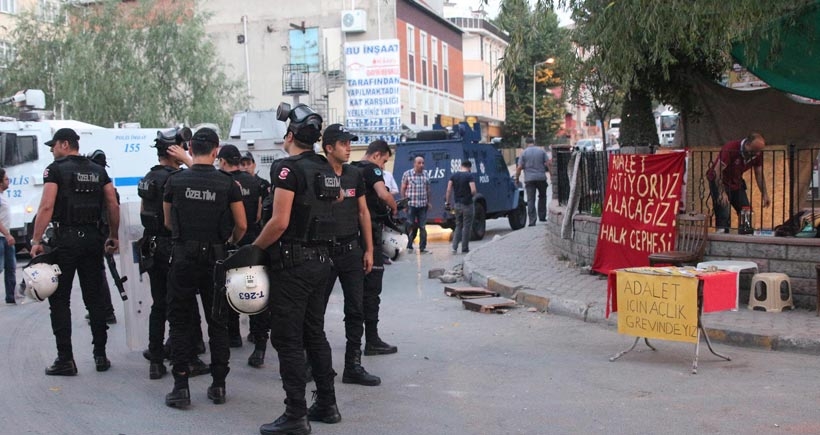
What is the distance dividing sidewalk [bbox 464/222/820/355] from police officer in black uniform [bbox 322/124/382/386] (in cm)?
347

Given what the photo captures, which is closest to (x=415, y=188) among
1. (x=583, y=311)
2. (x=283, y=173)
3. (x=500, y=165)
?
(x=500, y=165)

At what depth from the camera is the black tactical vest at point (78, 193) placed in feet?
24.0

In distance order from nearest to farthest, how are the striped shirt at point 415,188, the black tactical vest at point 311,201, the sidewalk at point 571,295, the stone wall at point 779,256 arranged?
the black tactical vest at point 311,201, the sidewalk at point 571,295, the stone wall at point 779,256, the striped shirt at point 415,188

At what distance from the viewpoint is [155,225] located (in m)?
7.20

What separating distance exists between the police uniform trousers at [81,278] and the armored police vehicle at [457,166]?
10658 mm

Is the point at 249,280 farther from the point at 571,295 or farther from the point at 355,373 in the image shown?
the point at 571,295

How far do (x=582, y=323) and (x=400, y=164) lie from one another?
377 inches

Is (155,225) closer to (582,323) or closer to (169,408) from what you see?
(169,408)

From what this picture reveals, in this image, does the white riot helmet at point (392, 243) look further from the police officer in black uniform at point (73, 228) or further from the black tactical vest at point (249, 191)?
the police officer in black uniform at point (73, 228)

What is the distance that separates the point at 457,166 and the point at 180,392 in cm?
1278

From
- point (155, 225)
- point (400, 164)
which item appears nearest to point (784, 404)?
point (155, 225)

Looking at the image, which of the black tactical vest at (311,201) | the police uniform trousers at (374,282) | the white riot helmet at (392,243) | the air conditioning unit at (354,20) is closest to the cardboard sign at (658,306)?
the white riot helmet at (392,243)

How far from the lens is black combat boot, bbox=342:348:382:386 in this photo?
709 cm

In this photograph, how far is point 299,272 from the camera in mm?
5691
